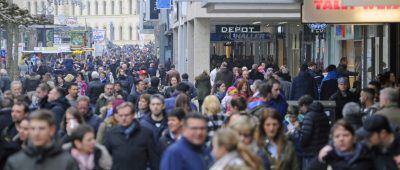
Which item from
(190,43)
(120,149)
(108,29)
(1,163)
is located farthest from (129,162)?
(108,29)

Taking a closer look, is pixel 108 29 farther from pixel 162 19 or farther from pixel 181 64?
pixel 181 64

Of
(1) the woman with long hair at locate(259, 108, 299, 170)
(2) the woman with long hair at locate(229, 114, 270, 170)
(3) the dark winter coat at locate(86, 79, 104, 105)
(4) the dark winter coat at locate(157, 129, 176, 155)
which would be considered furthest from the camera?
(3) the dark winter coat at locate(86, 79, 104, 105)

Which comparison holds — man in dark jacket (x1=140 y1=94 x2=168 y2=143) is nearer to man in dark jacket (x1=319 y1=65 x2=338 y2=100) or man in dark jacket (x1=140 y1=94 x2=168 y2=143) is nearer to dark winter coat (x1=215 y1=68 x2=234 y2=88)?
man in dark jacket (x1=319 y1=65 x2=338 y2=100)

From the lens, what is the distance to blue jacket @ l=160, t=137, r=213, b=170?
8.98 metres

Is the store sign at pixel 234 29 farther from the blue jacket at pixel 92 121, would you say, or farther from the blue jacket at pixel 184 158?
the blue jacket at pixel 184 158

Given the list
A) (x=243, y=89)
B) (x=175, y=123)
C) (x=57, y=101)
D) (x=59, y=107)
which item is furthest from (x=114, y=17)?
(x=175, y=123)

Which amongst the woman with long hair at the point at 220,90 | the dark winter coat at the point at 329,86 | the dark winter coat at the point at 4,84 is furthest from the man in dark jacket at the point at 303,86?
the dark winter coat at the point at 4,84

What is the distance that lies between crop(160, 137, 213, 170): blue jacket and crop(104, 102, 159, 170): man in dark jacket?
7.92 ft

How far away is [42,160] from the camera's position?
8.70 m

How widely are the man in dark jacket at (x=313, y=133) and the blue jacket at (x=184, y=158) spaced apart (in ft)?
13.6

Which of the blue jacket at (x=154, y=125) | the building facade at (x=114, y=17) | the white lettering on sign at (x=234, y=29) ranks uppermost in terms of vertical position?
the building facade at (x=114, y=17)

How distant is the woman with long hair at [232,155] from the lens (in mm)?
7824

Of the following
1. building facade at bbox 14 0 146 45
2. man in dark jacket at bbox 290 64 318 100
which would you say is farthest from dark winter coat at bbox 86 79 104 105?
building facade at bbox 14 0 146 45

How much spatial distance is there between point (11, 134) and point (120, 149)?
161cm
